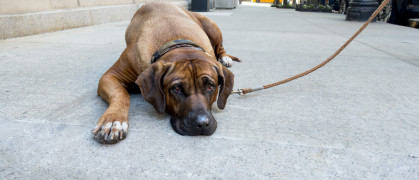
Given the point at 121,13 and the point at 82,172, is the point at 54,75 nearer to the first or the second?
the point at 82,172

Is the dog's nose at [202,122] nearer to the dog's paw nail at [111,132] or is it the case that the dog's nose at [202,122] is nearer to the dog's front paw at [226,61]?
the dog's paw nail at [111,132]

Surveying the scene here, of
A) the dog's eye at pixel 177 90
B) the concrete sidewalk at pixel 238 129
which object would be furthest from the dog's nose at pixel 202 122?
the dog's eye at pixel 177 90

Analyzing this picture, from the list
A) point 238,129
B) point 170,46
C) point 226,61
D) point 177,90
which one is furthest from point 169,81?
point 226,61

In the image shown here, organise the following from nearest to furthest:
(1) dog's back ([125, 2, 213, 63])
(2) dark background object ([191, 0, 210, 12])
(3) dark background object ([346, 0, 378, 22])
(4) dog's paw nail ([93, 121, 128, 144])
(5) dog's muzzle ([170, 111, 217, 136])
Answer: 1. (4) dog's paw nail ([93, 121, 128, 144])
2. (5) dog's muzzle ([170, 111, 217, 136])
3. (1) dog's back ([125, 2, 213, 63])
4. (3) dark background object ([346, 0, 378, 22])
5. (2) dark background object ([191, 0, 210, 12])

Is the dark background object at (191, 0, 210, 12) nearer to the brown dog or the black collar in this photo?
the brown dog

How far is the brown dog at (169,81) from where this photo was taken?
2.21 m

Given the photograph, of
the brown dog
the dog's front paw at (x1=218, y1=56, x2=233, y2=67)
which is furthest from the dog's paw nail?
the dog's front paw at (x1=218, y1=56, x2=233, y2=67)

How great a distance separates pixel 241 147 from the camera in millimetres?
2078

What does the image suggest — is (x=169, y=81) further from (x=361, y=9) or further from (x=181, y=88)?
(x=361, y=9)

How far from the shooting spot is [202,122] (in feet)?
7.07

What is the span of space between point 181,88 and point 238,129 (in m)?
0.59

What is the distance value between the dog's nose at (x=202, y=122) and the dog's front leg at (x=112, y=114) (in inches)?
22.5

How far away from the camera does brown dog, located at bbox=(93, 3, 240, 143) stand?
2.21m

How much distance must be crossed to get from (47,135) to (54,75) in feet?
5.66
